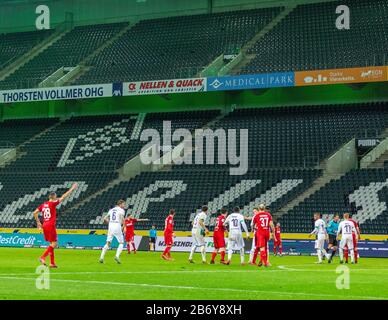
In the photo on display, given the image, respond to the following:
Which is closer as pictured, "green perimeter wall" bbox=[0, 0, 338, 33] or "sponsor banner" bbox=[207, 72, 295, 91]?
"sponsor banner" bbox=[207, 72, 295, 91]

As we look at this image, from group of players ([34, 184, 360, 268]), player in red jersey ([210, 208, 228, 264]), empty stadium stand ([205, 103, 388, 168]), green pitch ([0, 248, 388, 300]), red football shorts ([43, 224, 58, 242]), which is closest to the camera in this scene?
green pitch ([0, 248, 388, 300])

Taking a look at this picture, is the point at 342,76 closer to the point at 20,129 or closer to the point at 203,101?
the point at 203,101

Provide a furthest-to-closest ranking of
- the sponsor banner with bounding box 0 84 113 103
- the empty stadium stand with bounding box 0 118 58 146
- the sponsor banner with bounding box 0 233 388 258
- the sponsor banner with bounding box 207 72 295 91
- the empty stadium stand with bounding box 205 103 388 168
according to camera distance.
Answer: the empty stadium stand with bounding box 0 118 58 146 < the sponsor banner with bounding box 0 84 113 103 < the sponsor banner with bounding box 207 72 295 91 < the empty stadium stand with bounding box 205 103 388 168 < the sponsor banner with bounding box 0 233 388 258

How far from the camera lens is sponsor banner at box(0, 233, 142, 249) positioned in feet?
161

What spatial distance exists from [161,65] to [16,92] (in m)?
11.1

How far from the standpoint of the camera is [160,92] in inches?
2265

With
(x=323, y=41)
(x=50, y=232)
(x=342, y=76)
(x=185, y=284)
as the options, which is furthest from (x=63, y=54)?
(x=185, y=284)

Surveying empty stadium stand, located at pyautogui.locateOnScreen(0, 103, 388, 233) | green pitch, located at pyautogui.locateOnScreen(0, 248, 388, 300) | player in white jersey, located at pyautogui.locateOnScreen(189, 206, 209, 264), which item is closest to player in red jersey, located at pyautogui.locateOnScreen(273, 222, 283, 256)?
empty stadium stand, located at pyautogui.locateOnScreen(0, 103, 388, 233)

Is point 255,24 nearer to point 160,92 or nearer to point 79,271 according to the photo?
point 160,92

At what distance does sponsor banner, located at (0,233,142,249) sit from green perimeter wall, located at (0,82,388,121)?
618 inches

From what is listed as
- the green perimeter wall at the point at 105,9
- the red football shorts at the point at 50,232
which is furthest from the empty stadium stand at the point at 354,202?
the red football shorts at the point at 50,232

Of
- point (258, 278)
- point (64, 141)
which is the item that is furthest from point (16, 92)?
point (258, 278)

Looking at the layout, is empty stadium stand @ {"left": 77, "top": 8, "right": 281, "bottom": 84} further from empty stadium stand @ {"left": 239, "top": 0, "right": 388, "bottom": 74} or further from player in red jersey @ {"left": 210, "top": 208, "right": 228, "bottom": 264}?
player in red jersey @ {"left": 210, "top": 208, "right": 228, "bottom": 264}

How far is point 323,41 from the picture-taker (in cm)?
5756
